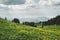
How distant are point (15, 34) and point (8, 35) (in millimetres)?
2362

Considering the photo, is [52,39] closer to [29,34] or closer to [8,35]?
[29,34]

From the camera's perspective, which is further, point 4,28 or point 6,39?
point 4,28

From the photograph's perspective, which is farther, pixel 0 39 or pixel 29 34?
pixel 29 34

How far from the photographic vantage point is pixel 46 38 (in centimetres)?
6062

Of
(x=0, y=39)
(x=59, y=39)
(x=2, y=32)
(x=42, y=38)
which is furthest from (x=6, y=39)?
(x=59, y=39)

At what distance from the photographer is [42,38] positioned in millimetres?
60156

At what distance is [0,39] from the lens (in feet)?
180

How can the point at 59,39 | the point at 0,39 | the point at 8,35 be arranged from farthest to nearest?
the point at 59,39, the point at 8,35, the point at 0,39

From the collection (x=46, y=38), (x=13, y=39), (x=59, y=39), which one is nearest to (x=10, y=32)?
(x=13, y=39)

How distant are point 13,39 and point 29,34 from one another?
7445 millimetres

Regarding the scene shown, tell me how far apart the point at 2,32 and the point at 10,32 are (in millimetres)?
2424

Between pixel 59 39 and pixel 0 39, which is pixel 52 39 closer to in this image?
pixel 59 39

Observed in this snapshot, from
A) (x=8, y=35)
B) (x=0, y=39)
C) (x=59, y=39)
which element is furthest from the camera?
(x=59, y=39)

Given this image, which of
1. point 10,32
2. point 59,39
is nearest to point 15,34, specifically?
point 10,32
